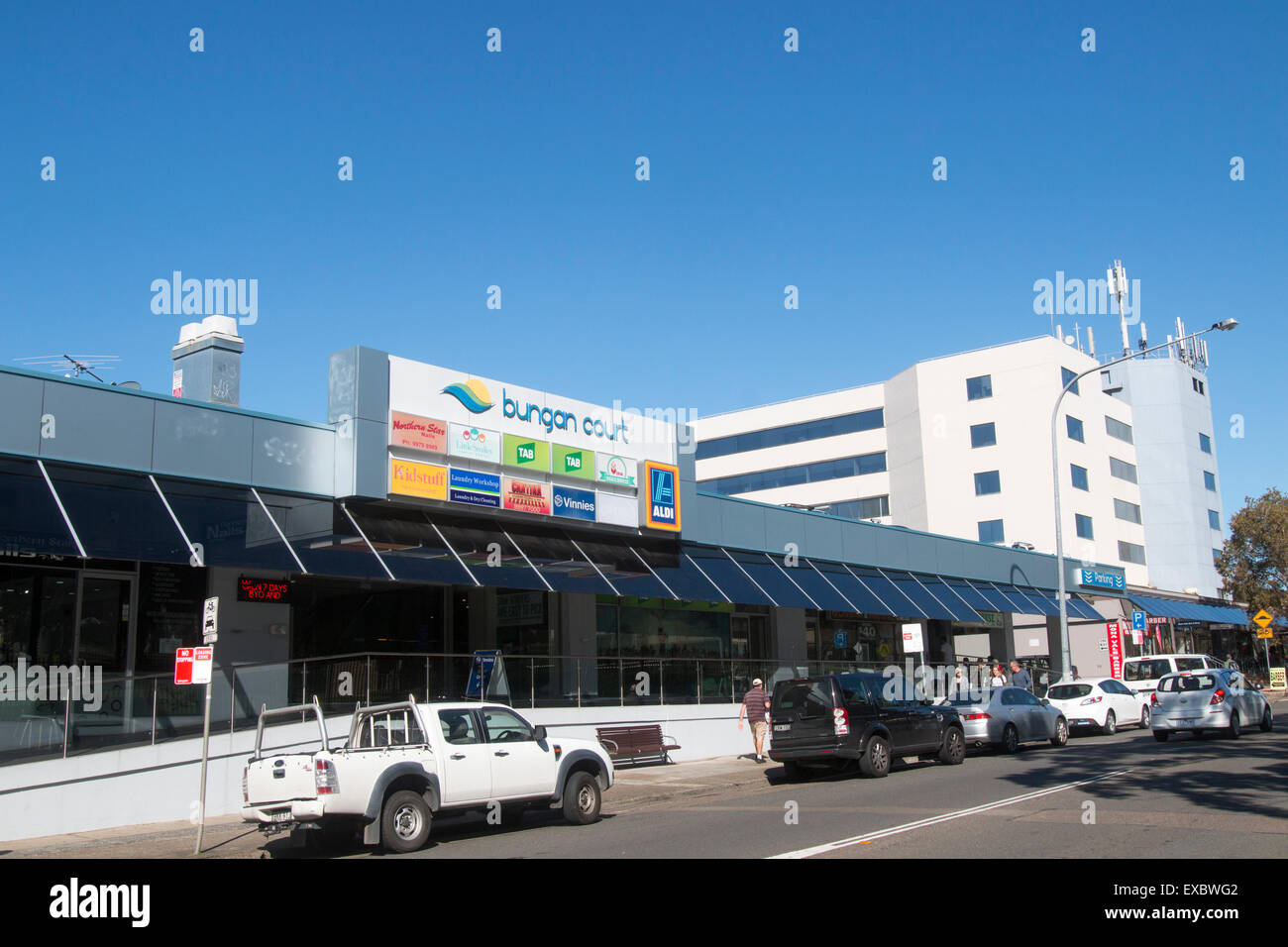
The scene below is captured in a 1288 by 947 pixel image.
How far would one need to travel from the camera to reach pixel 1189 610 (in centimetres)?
5153

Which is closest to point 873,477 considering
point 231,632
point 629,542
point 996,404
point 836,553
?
point 996,404

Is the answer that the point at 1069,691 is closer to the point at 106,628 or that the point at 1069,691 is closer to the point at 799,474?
the point at 106,628

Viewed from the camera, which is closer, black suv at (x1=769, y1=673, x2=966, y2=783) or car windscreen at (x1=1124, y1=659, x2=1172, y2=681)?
black suv at (x1=769, y1=673, x2=966, y2=783)

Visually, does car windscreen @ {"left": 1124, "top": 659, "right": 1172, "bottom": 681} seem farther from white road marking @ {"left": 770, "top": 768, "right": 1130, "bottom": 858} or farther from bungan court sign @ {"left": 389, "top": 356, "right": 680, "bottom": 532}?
white road marking @ {"left": 770, "top": 768, "right": 1130, "bottom": 858}

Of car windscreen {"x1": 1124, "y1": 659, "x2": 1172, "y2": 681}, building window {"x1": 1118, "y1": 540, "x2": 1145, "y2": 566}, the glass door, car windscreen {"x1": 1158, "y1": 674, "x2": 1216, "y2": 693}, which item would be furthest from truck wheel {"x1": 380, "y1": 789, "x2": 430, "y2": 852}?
building window {"x1": 1118, "y1": 540, "x2": 1145, "y2": 566}

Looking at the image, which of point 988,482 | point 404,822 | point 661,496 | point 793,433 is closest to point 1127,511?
point 988,482

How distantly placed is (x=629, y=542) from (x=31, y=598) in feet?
39.9

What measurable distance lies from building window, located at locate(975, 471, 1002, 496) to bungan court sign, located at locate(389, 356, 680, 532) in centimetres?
3444

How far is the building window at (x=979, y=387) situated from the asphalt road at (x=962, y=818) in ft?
128
